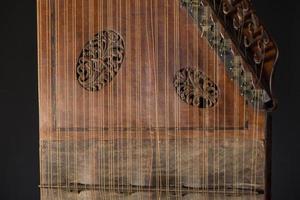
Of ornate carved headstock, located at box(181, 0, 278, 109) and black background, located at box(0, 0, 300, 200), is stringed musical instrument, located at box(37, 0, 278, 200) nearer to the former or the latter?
ornate carved headstock, located at box(181, 0, 278, 109)

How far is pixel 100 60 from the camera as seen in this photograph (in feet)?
5.16

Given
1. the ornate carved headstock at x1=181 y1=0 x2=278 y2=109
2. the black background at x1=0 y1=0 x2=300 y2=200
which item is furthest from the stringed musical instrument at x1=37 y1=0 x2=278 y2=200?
the black background at x1=0 y1=0 x2=300 y2=200

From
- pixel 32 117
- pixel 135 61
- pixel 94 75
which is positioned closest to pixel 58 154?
pixel 94 75

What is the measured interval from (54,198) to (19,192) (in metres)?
0.64

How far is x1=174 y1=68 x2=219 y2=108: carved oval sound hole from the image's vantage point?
1.47 meters

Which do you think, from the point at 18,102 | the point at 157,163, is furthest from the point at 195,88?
the point at 18,102

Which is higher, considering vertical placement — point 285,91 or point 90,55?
point 90,55

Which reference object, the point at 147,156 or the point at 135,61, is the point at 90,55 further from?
the point at 147,156

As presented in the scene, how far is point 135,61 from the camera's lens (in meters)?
1.53

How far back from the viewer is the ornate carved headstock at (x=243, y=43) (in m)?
1.39

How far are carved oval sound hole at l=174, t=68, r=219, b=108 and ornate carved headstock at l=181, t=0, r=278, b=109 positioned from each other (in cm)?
8

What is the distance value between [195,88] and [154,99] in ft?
0.45

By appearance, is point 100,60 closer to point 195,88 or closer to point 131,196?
point 195,88

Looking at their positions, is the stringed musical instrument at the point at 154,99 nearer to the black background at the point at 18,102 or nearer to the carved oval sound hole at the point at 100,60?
the carved oval sound hole at the point at 100,60
